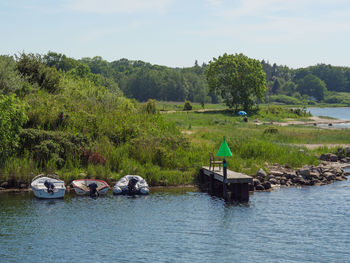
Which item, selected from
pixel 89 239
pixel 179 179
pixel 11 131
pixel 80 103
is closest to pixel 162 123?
pixel 80 103

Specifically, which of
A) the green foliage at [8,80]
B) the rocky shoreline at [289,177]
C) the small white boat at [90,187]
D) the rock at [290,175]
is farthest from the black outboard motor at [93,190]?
the green foliage at [8,80]

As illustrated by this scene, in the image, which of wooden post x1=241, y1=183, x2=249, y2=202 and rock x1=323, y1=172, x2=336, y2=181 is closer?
wooden post x1=241, y1=183, x2=249, y2=202

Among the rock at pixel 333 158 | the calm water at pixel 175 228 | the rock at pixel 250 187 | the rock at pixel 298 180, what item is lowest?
the calm water at pixel 175 228

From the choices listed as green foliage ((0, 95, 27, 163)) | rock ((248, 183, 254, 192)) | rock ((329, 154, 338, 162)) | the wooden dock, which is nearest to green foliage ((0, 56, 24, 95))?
green foliage ((0, 95, 27, 163))

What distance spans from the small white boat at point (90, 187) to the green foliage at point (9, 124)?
677cm

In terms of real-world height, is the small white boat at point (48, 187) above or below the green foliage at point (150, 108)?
below

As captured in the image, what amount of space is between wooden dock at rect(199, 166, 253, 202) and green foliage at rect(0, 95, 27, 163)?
54.4 feet

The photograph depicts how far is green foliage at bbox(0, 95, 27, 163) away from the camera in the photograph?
3978 cm

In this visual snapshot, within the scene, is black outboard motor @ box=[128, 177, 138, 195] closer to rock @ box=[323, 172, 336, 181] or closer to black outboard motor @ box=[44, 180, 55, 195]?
→ black outboard motor @ box=[44, 180, 55, 195]

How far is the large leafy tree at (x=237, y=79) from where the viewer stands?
408ft

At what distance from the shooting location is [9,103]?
40.3m

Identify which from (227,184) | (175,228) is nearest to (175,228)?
(175,228)

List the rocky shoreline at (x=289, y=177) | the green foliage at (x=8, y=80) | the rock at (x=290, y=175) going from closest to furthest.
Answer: the rocky shoreline at (x=289, y=177)
the rock at (x=290, y=175)
the green foliage at (x=8, y=80)

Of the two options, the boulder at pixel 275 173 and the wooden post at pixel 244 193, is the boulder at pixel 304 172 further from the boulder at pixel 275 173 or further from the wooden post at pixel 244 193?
the wooden post at pixel 244 193
